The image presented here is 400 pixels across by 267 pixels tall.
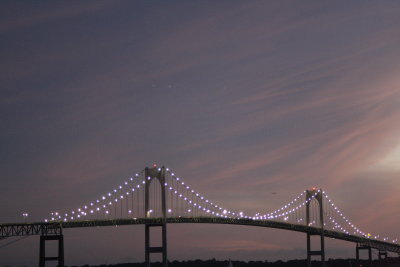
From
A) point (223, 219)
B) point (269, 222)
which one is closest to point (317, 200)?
point (269, 222)

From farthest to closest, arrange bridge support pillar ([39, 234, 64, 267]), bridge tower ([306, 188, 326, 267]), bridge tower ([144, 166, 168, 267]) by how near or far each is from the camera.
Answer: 1. bridge tower ([306, 188, 326, 267])
2. bridge tower ([144, 166, 168, 267])
3. bridge support pillar ([39, 234, 64, 267])

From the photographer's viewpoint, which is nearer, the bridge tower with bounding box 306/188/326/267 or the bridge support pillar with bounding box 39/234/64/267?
the bridge support pillar with bounding box 39/234/64/267

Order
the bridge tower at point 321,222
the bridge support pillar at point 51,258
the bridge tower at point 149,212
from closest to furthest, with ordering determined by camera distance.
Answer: the bridge support pillar at point 51,258 < the bridge tower at point 149,212 < the bridge tower at point 321,222

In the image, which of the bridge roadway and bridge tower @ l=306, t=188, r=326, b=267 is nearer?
the bridge roadway

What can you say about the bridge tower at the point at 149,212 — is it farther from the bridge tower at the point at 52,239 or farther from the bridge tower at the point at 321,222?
the bridge tower at the point at 321,222

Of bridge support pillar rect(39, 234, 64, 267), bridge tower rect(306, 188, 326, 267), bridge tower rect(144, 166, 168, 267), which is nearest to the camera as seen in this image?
bridge support pillar rect(39, 234, 64, 267)

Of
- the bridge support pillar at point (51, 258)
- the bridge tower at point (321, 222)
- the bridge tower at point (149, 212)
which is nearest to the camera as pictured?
the bridge support pillar at point (51, 258)

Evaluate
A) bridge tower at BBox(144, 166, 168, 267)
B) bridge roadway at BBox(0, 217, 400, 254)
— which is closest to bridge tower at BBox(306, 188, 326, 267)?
bridge roadway at BBox(0, 217, 400, 254)

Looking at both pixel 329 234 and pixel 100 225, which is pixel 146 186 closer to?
pixel 100 225

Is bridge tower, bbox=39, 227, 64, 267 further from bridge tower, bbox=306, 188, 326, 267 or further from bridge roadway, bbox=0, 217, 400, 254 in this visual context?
bridge tower, bbox=306, 188, 326, 267

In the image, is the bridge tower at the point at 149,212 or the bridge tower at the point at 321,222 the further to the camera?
the bridge tower at the point at 321,222

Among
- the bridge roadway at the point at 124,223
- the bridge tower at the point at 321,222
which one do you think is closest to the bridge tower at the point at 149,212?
the bridge roadway at the point at 124,223
